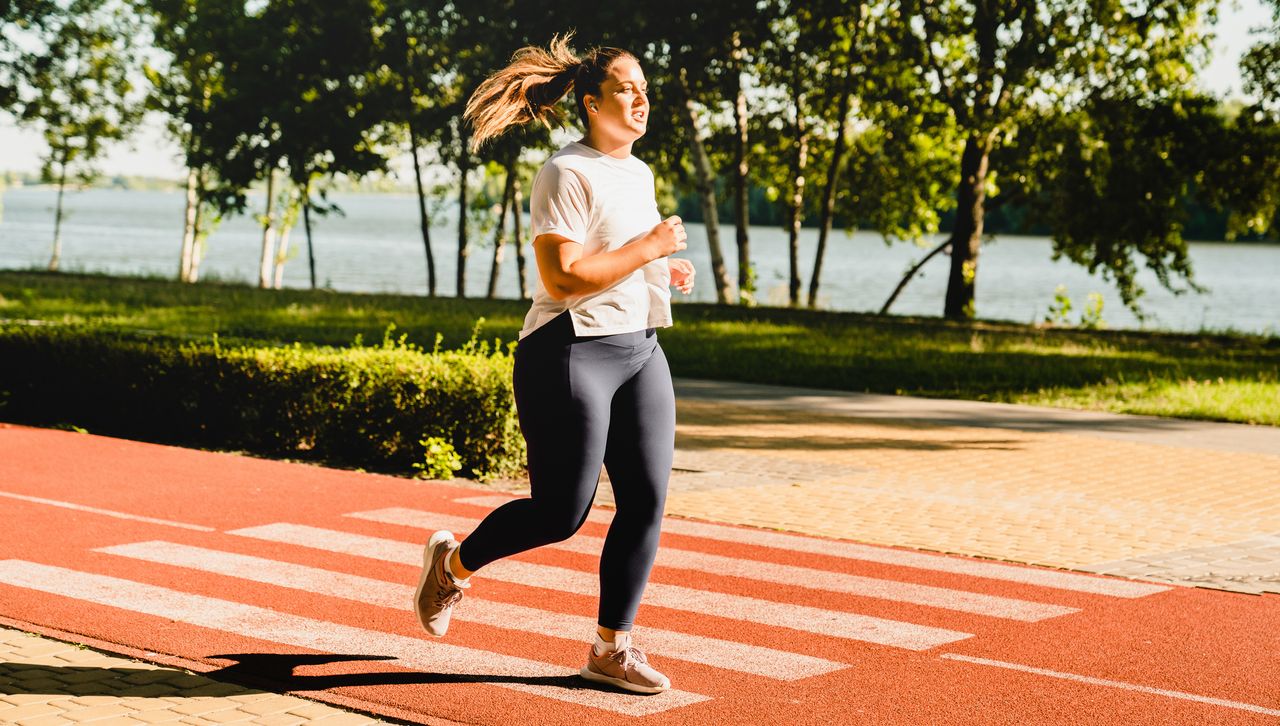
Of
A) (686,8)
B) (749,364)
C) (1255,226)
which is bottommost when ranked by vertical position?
(749,364)

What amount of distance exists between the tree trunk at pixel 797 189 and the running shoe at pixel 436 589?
1203 inches

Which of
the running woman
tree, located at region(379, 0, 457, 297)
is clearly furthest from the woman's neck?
tree, located at region(379, 0, 457, 297)

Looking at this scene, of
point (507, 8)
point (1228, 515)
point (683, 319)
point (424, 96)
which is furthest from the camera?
point (424, 96)

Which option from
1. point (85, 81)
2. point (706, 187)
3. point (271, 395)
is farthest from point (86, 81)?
point (271, 395)

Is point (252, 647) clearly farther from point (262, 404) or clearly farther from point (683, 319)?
point (683, 319)

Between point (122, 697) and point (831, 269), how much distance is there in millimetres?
100267

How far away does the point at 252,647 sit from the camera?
5336mm

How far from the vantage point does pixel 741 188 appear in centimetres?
3734

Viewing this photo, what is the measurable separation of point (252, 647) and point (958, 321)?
24140 millimetres

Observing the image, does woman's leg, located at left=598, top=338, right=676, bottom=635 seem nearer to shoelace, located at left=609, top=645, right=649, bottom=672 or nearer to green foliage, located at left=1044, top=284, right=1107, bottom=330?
shoelace, located at left=609, top=645, right=649, bottom=672

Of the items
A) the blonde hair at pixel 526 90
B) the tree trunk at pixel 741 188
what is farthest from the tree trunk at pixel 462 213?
the blonde hair at pixel 526 90

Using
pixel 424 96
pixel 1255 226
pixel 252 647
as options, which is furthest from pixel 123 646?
pixel 424 96

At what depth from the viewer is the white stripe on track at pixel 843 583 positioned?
637 centimetres

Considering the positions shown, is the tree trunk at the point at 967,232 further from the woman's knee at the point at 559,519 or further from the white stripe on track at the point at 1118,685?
the woman's knee at the point at 559,519
